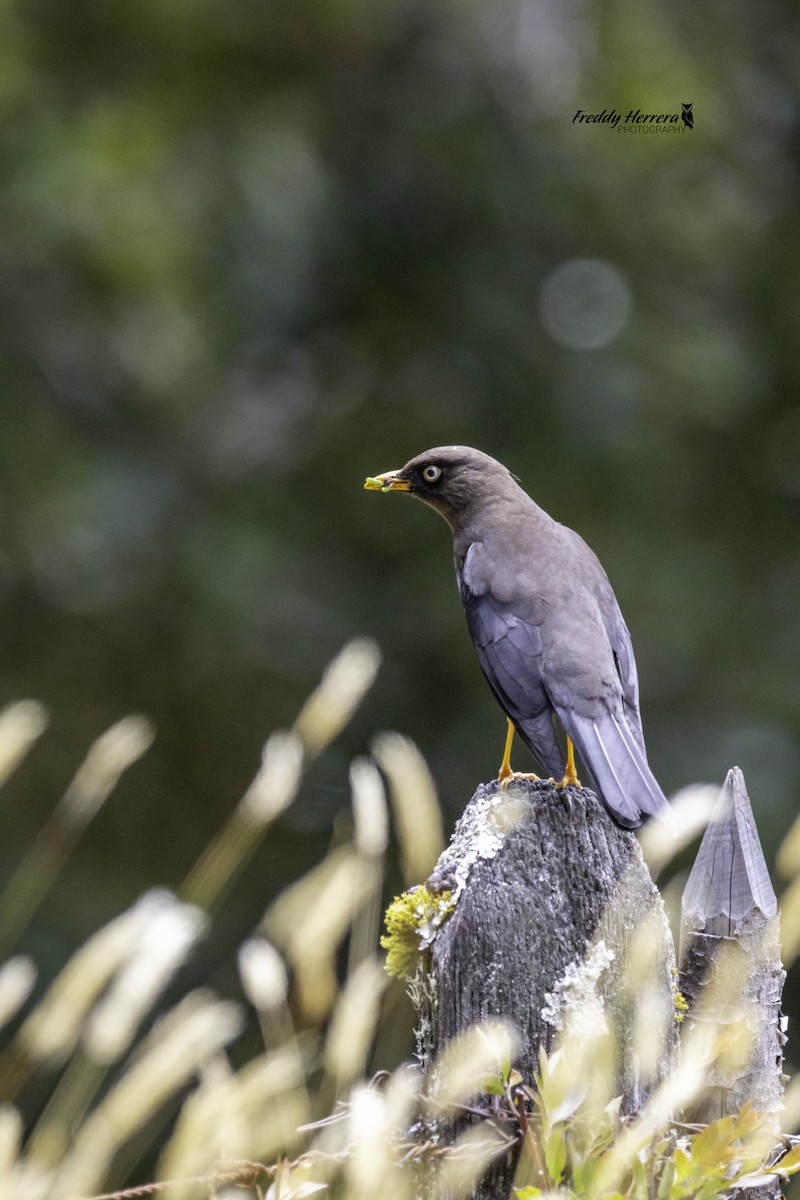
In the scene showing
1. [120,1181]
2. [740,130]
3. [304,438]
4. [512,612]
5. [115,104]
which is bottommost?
[120,1181]

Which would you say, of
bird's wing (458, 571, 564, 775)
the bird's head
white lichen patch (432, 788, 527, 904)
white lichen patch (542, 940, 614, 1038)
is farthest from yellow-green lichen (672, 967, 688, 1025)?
the bird's head

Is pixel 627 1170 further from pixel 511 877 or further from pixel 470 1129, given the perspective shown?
pixel 511 877

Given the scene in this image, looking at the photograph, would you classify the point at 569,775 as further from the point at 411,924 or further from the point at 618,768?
the point at 411,924

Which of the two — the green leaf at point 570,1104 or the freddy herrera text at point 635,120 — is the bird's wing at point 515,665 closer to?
the green leaf at point 570,1104

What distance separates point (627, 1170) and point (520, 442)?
800cm

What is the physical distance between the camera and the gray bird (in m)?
3.02

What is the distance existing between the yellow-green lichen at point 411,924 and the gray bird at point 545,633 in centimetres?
52

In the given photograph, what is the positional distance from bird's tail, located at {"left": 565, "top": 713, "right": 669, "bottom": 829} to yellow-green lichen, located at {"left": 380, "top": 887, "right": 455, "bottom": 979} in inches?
14.5

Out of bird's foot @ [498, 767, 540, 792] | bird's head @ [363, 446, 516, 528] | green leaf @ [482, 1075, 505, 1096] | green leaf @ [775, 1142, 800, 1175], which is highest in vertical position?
bird's head @ [363, 446, 516, 528]

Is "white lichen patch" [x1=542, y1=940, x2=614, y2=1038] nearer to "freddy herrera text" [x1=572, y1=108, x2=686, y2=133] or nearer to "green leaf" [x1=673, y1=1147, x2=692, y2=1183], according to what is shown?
"green leaf" [x1=673, y1=1147, x2=692, y2=1183]

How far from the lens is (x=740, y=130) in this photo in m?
10.6

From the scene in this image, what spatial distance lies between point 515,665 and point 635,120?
7759mm

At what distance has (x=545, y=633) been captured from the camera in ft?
10.9

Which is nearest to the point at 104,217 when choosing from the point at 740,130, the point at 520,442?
the point at 520,442
